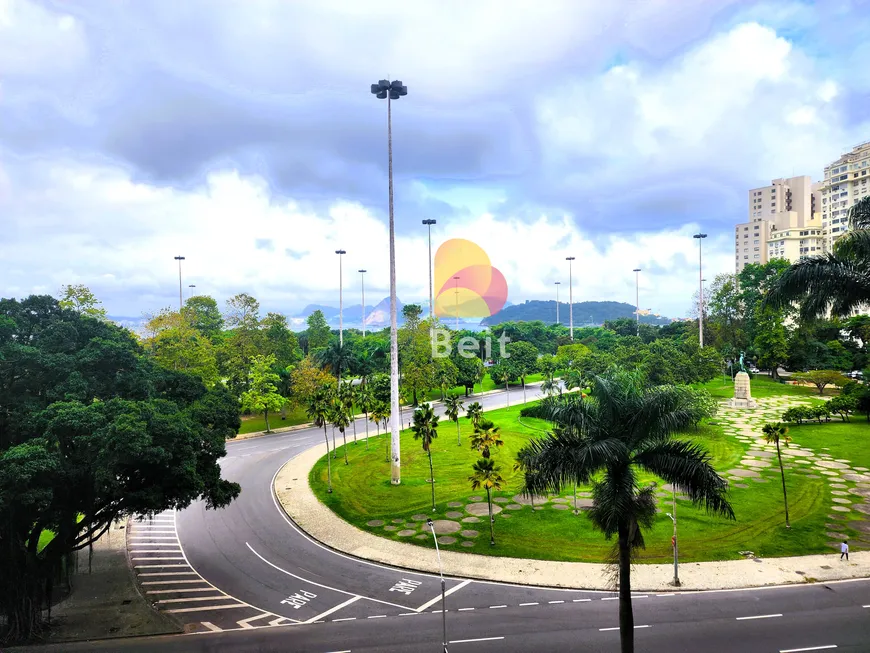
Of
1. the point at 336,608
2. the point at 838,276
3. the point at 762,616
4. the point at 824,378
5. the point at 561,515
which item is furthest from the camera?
the point at 824,378

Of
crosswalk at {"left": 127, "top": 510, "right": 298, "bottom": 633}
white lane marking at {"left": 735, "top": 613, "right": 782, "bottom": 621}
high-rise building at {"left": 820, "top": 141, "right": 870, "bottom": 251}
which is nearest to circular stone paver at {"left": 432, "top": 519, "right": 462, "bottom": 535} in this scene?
crosswalk at {"left": 127, "top": 510, "right": 298, "bottom": 633}

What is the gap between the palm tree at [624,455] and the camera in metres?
17.6

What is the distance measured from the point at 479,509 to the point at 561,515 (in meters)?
5.75

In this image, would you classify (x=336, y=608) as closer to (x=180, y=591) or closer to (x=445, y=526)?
(x=180, y=591)

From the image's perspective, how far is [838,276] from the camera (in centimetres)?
2664

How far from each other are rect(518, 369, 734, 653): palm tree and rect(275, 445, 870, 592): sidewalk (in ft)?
28.1

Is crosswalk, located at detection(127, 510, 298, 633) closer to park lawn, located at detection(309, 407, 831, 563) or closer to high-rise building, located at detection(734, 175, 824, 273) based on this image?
park lawn, located at detection(309, 407, 831, 563)

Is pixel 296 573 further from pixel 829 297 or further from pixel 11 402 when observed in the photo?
pixel 829 297

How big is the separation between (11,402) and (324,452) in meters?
34.9

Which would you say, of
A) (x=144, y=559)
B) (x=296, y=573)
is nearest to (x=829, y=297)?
(x=296, y=573)

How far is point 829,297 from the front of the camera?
90.4 feet

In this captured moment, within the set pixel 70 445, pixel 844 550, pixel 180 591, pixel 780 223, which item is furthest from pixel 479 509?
pixel 780 223

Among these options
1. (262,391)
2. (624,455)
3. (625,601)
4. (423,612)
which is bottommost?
(423,612)

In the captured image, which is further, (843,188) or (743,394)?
(843,188)
